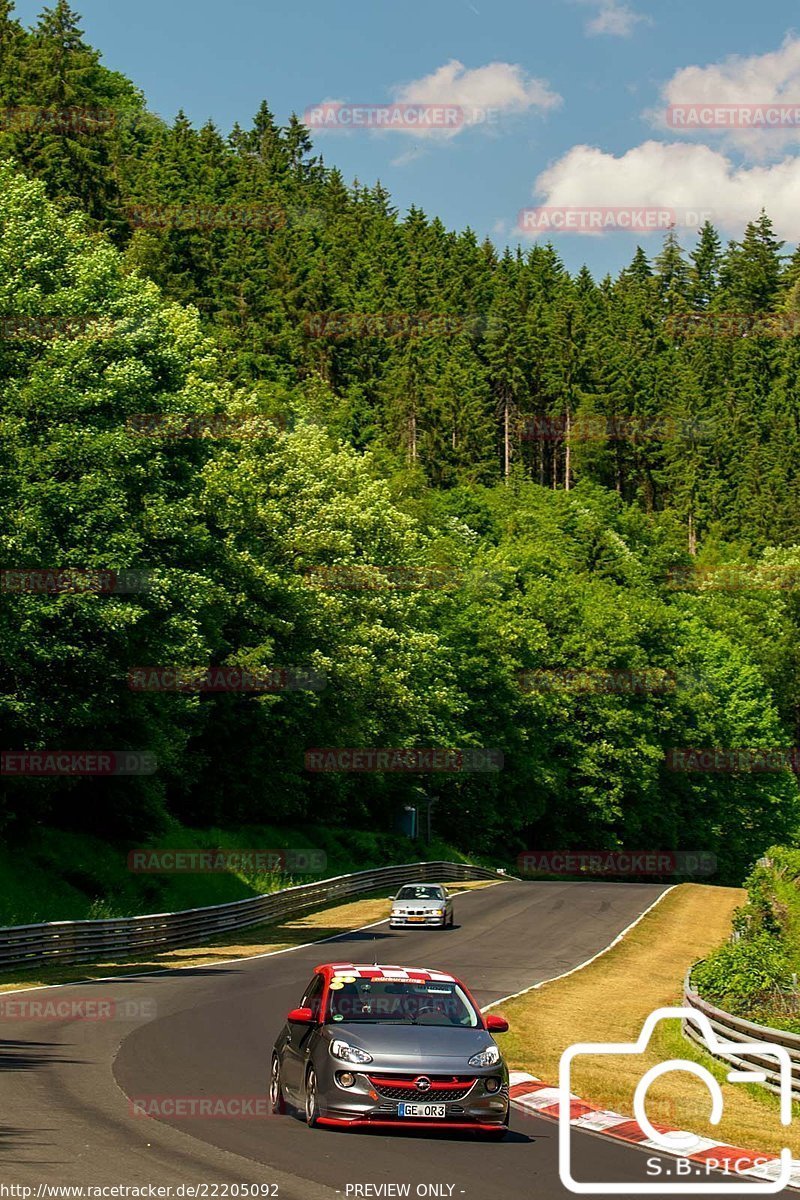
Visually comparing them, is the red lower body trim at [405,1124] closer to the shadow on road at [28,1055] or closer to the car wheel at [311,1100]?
the car wheel at [311,1100]

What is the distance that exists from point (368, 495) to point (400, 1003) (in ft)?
176

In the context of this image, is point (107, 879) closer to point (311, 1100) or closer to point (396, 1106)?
point (311, 1100)

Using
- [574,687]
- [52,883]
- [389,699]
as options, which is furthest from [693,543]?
[52,883]

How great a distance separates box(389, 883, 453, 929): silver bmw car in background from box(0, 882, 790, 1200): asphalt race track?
14061 millimetres

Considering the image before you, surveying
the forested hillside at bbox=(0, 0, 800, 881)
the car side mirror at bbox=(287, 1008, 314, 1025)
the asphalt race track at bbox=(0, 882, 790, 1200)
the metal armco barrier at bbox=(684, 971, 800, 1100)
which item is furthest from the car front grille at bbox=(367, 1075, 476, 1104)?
the forested hillside at bbox=(0, 0, 800, 881)

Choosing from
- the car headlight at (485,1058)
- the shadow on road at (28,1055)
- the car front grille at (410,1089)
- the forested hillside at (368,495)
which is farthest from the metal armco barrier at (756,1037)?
the forested hillside at (368,495)

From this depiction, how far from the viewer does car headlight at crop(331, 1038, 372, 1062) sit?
13205mm

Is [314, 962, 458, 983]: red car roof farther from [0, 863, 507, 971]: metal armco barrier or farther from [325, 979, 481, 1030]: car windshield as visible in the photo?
[0, 863, 507, 971]: metal armco barrier

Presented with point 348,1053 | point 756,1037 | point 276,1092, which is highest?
point 348,1053

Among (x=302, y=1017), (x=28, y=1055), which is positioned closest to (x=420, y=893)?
(x=28, y=1055)

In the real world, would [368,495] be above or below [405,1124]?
above

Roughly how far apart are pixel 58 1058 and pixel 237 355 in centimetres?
10207

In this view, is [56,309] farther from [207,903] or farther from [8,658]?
[207,903]

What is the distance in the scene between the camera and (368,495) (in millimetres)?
67375
